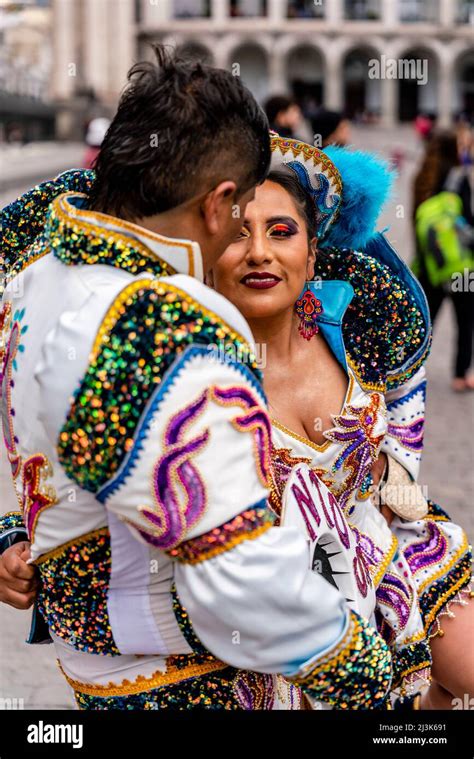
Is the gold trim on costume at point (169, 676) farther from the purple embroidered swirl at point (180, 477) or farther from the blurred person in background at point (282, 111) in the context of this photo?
the blurred person in background at point (282, 111)

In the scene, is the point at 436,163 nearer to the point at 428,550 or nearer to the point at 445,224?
the point at 445,224

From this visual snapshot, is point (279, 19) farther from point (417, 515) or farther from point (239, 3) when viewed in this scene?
point (417, 515)

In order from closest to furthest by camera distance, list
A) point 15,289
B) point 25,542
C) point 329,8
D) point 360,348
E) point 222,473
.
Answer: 1. point 222,473
2. point 15,289
3. point 25,542
4. point 360,348
5. point 329,8

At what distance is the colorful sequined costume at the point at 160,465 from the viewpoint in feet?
4.62

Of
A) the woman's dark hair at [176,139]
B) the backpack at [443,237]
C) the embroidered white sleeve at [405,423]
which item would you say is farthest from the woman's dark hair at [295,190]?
the backpack at [443,237]

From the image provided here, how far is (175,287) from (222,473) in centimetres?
26

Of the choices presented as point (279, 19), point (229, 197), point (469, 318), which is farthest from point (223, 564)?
point (279, 19)

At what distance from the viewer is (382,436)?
2.19 m

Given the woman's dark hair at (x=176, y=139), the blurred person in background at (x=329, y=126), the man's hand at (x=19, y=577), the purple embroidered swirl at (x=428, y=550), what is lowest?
the purple embroidered swirl at (x=428, y=550)

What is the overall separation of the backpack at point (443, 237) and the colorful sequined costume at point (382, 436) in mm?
4940

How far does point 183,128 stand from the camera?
1509 mm

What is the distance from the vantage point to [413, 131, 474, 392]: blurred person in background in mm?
7227
